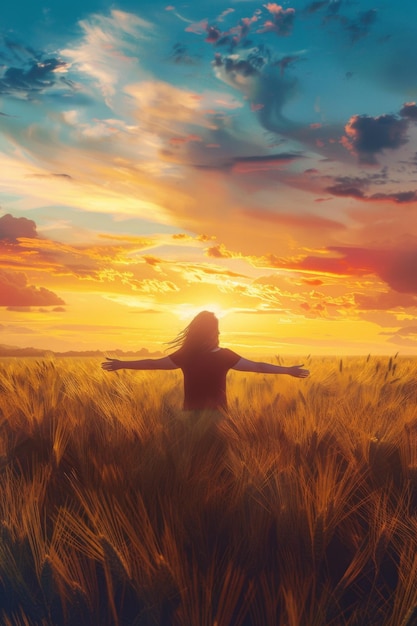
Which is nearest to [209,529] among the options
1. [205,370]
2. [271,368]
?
[271,368]

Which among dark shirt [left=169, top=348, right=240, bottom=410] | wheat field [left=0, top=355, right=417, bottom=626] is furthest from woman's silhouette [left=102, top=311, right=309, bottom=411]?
wheat field [left=0, top=355, right=417, bottom=626]

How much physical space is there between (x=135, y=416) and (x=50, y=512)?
1.50 meters

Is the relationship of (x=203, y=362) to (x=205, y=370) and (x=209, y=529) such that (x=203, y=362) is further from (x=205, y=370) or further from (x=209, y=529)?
(x=209, y=529)

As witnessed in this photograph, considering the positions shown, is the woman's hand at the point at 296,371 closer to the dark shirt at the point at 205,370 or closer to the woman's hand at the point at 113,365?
the dark shirt at the point at 205,370

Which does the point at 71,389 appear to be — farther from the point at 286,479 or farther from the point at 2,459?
the point at 286,479

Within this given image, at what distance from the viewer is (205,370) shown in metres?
5.42

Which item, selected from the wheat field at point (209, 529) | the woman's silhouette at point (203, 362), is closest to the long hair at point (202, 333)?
the woman's silhouette at point (203, 362)

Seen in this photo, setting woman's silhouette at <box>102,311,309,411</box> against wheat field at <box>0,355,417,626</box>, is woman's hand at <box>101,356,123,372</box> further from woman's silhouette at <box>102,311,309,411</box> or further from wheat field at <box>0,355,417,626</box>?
wheat field at <box>0,355,417,626</box>

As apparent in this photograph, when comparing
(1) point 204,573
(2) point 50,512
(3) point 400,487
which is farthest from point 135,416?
(1) point 204,573

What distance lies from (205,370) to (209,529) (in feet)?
9.68

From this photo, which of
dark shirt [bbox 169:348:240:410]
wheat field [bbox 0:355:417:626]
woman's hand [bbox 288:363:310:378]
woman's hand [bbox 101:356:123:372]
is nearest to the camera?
wheat field [bbox 0:355:417:626]

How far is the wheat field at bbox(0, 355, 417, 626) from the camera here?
1979 mm

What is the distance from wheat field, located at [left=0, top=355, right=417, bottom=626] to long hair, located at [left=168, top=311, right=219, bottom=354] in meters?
1.35

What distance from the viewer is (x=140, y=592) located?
1922 millimetres
